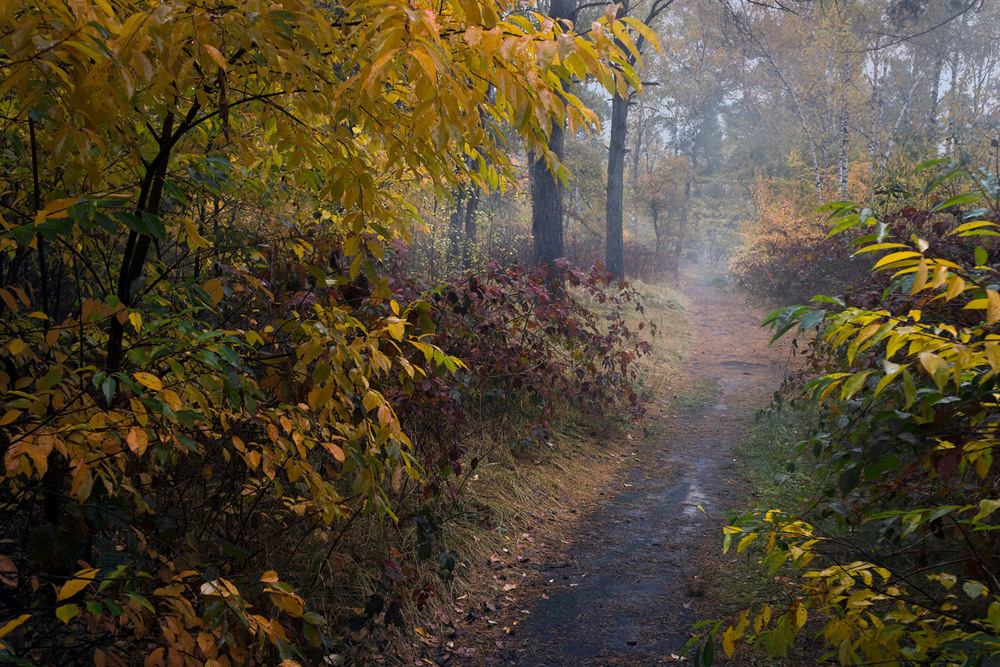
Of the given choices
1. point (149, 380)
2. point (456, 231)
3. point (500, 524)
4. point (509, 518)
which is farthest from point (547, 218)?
point (149, 380)

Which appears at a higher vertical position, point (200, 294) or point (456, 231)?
point (456, 231)

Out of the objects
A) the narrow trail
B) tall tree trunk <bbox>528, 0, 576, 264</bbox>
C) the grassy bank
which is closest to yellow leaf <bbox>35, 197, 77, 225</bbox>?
the grassy bank

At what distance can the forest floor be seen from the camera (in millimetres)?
3258

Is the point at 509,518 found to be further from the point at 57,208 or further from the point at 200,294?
the point at 57,208

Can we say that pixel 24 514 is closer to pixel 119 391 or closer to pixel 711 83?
pixel 119 391

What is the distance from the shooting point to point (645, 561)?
13.8 ft

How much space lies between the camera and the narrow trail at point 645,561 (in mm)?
3244

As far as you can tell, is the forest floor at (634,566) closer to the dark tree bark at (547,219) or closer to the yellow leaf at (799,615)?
the yellow leaf at (799,615)

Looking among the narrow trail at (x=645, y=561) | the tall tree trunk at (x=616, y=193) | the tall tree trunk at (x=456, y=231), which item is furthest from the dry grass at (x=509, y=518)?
the tall tree trunk at (x=616, y=193)

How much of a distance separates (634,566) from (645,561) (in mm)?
119

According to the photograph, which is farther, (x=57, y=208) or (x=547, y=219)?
(x=547, y=219)

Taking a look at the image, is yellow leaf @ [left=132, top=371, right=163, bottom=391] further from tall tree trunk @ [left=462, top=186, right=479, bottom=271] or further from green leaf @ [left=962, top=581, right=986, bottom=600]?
tall tree trunk @ [left=462, top=186, right=479, bottom=271]

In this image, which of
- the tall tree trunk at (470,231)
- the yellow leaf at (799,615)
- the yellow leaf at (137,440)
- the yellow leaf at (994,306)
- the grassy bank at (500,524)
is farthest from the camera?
the tall tree trunk at (470,231)

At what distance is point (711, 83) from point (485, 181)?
41.6 m
